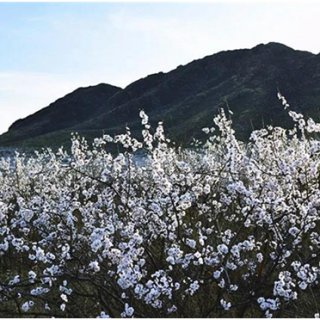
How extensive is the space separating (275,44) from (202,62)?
13.9 metres

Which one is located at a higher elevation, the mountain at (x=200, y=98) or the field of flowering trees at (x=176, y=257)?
the mountain at (x=200, y=98)

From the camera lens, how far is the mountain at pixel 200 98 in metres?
50.2

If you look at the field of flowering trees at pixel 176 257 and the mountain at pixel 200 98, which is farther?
the mountain at pixel 200 98

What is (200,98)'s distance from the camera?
64375 millimetres

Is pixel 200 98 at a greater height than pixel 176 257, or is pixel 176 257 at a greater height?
pixel 200 98

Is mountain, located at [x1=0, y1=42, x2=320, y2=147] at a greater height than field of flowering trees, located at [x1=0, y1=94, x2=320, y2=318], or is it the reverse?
mountain, located at [x1=0, y1=42, x2=320, y2=147]

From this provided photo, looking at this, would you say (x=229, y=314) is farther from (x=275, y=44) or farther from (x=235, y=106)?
Answer: (x=275, y=44)

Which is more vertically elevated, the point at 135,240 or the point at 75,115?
the point at 75,115

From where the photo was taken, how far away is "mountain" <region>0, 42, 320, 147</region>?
50.2 meters

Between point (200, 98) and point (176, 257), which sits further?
point (200, 98)

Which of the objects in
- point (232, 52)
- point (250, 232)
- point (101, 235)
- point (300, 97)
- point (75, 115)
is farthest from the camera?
point (75, 115)

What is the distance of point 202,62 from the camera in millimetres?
82312

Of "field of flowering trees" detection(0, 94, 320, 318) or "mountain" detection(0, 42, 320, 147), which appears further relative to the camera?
"mountain" detection(0, 42, 320, 147)

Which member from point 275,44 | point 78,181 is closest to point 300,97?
point 275,44
